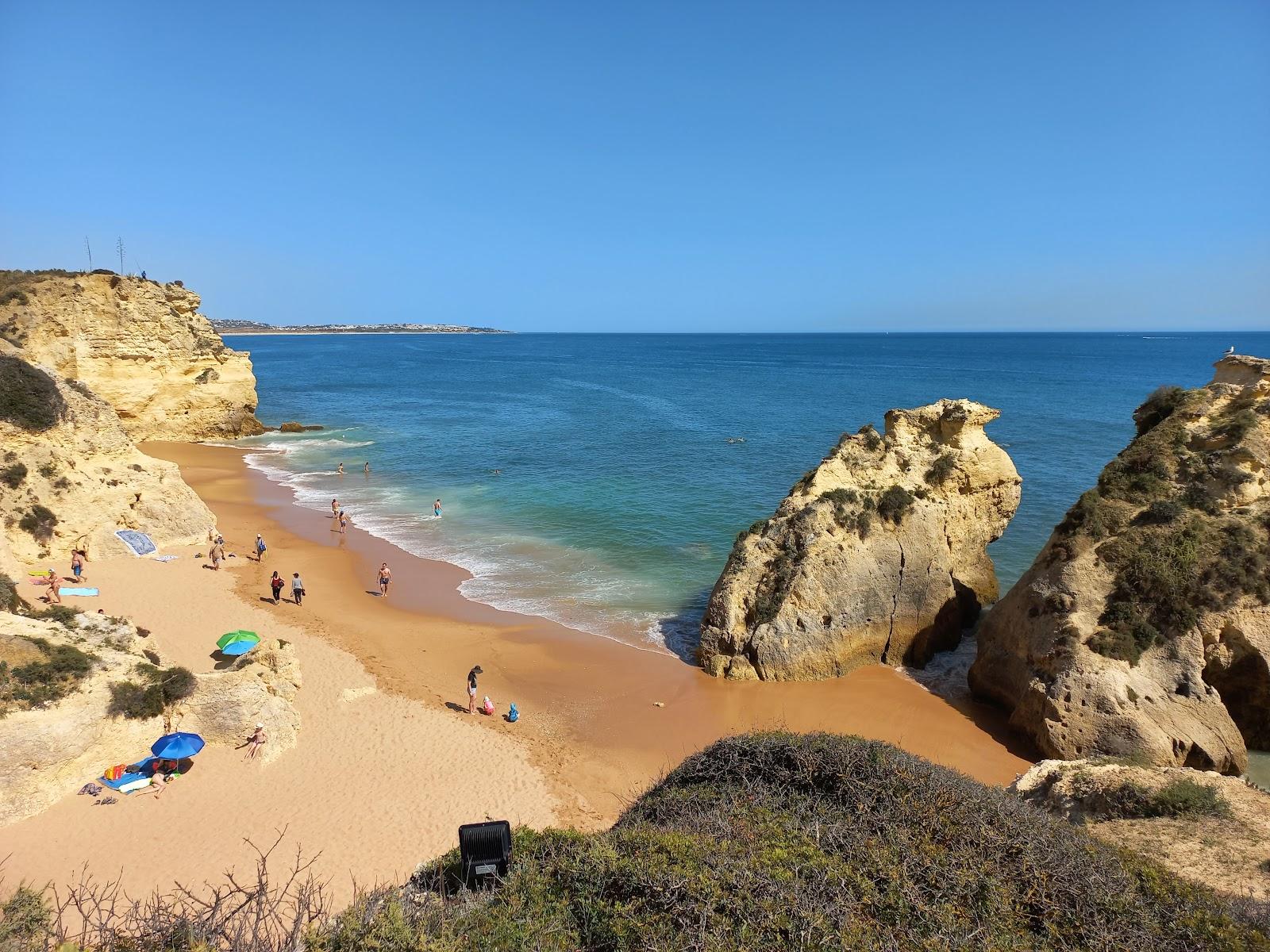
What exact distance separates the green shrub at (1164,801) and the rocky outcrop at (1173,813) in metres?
0.01

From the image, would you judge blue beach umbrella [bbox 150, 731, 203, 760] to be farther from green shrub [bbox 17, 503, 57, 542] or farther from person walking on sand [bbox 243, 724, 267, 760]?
green shrub [bbox 17, 503, 57, 542]

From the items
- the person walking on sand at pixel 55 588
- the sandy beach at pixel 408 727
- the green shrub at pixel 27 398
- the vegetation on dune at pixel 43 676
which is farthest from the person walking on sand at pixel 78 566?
the vegetation on dune at pixel 43 676

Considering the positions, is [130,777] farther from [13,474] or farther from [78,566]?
[13,474]

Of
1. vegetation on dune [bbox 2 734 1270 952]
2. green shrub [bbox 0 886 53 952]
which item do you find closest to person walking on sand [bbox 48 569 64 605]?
green shrub [bbox 0 886 53 952]

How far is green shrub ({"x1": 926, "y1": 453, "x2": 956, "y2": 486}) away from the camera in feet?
61.4

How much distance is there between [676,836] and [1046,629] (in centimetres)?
1094

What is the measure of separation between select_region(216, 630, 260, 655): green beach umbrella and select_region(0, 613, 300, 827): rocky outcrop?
72cm

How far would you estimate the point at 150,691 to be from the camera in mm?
12500

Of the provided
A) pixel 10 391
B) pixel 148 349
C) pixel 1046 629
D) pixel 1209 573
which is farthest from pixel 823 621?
pixel 148 349

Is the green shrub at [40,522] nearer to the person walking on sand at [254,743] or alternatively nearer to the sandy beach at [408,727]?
the sandy beach at [408,727]

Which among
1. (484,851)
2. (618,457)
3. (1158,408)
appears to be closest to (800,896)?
(484,851)

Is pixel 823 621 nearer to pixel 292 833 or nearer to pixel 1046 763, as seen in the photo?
pixel 1046 763

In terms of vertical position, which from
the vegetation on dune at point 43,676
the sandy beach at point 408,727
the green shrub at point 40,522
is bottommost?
the sandy beach at point 408,727

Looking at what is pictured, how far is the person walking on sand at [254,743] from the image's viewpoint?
41.8ft
